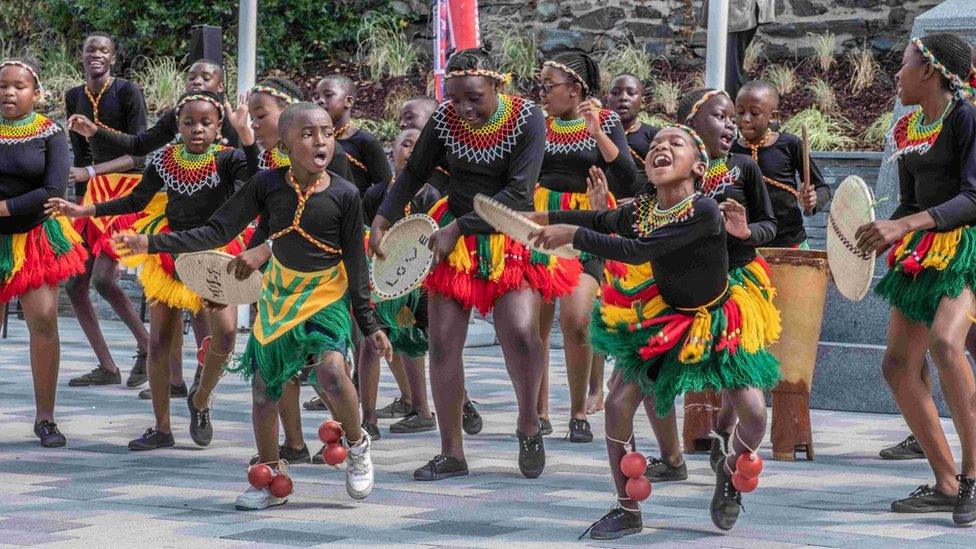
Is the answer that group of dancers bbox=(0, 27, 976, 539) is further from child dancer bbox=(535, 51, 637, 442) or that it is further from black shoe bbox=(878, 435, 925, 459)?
black shoe bbox=(878, 435, 925, 459)

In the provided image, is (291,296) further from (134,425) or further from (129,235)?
(134,425)

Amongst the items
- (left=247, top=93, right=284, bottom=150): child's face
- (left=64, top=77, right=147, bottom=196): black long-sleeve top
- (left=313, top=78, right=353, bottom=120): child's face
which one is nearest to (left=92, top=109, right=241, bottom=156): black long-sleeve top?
(left=64, top=77, right=147, bottom=196): black long-sleeve top

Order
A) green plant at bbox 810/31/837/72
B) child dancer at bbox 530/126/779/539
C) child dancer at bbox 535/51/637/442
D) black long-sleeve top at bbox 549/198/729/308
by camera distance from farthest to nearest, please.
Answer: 1. green plant at bbox 810/31/837/72
2. child dancer at bbox 535/51/637/442
3. child dancer at bbox 530/126/779/539
4. black long-sleeve top at bbox 549/198/729/308

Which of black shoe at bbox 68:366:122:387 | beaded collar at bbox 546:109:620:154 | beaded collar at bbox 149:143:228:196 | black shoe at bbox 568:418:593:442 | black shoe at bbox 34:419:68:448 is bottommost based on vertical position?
black shoe at bbox 68:366:122:387

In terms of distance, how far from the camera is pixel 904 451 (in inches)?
315

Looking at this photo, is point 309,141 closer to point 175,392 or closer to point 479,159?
point 479,159

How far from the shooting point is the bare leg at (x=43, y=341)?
802 centimetres

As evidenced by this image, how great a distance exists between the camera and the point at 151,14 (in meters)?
17.9

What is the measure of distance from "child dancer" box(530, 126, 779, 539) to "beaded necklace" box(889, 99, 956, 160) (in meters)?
0.93

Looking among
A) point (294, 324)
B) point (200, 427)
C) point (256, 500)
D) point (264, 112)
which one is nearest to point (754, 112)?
point (264, 112)

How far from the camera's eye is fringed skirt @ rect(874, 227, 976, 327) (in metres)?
6.40

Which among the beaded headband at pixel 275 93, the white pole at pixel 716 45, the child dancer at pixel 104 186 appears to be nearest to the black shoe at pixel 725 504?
the beaded headband at pixel 275 93

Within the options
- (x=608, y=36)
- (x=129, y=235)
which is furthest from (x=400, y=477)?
(x=608, y=36)

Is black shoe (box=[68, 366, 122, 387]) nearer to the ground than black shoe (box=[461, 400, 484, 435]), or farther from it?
nearer to the ground
